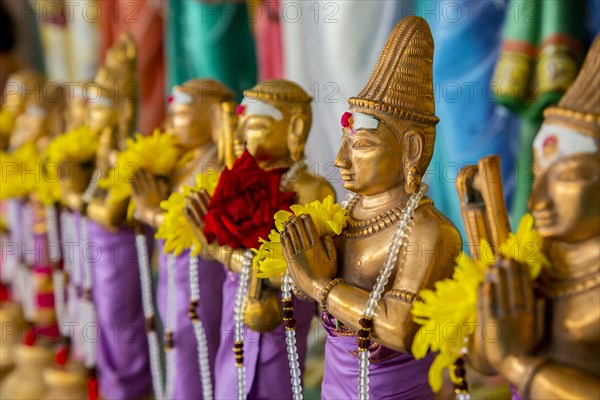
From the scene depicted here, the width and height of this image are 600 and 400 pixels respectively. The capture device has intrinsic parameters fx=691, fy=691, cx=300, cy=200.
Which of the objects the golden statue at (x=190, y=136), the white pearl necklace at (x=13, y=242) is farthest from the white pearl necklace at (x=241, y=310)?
the white pearl necklace at (x=13, y=242)

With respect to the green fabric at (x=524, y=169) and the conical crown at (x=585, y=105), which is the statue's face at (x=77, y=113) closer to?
the green fabric at (x=524, y=169)

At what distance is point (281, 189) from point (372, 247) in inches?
14.7

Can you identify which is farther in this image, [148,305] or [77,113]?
[77,113]

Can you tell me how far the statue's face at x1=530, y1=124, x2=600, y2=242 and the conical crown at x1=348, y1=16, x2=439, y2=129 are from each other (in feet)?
1.08

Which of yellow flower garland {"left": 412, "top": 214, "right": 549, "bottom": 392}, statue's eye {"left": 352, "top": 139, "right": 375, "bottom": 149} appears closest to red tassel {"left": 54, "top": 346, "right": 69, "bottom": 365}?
statue's eye {"left": 352, "top": 139, "right": 375, "bottom": 149}

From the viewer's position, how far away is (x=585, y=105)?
93 cm

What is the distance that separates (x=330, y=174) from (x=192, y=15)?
48.0 inches

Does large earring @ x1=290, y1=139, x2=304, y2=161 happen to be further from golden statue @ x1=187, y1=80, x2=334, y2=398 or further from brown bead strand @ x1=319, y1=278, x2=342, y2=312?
brown bead strand @ x1=319, y1=278, x2=342, y2=312

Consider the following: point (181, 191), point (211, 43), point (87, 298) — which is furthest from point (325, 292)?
point (211, 43)

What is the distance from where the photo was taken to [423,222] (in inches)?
47.7

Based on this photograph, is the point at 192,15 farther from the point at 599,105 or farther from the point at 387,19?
the point at 599,105

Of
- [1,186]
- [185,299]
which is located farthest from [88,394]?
[1,186]

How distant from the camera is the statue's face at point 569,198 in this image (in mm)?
909

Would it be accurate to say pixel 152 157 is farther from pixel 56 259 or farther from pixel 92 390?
pixel 56 259
